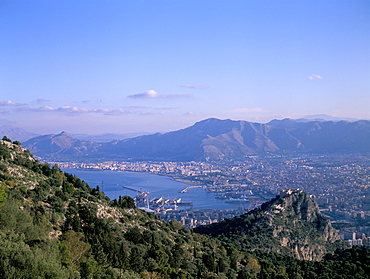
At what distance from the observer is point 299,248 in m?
27.2

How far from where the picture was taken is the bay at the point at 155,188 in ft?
190

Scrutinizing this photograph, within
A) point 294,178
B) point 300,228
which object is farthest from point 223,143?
point 300,228

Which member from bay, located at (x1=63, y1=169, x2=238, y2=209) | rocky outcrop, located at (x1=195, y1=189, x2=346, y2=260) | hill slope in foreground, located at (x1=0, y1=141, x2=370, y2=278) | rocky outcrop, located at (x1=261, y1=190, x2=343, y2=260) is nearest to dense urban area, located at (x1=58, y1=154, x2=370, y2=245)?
bay, located at (x1=63, y1=169, x2=238, y2=209)

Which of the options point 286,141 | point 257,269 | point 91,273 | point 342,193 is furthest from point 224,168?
point 91,273

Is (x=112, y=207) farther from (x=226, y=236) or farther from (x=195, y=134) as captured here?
(x=195, y=134)

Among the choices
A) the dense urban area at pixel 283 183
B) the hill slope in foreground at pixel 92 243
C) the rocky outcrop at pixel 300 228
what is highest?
the hill slope in foreground at pixel 92 243

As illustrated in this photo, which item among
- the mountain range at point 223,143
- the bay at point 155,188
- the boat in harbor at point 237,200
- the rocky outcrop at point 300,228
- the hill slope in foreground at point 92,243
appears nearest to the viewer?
the hill slope in foreground at point 92,243

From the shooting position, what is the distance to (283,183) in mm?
77750

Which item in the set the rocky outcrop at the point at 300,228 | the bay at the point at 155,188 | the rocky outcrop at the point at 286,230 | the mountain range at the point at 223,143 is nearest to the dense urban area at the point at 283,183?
the bay at the point at 155,188

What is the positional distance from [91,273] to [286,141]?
157 meters

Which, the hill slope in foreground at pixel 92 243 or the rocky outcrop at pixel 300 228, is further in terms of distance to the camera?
the rocky outcrop at pixel 300 228

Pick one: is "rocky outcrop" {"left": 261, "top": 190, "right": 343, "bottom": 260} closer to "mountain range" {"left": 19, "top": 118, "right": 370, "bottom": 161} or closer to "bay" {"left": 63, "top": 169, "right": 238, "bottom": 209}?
"bay" {"left": 63, "top": 169, "right": 238, "bottom": 209}

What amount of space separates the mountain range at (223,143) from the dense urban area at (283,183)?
1420 centimetres

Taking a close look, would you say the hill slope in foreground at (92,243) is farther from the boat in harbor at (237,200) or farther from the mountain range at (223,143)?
the mountain range at (223,143)
